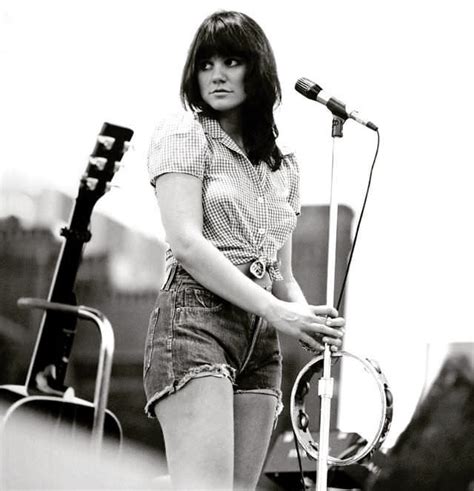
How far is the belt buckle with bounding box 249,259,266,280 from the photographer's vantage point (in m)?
1.67

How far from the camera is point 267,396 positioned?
1.66 metres

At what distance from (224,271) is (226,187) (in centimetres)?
18

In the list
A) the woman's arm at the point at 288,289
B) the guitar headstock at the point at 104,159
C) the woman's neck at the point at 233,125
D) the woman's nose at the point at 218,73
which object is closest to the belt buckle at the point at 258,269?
the woman's arm at the point at 288,289

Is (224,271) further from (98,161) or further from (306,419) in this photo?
(98,161)

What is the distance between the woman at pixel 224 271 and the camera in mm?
1538

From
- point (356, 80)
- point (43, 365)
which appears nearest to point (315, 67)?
point (356, 80)

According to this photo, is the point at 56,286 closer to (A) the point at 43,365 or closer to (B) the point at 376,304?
(A) the point at 43,365

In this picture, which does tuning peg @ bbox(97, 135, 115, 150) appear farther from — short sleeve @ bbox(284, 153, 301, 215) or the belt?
the belt

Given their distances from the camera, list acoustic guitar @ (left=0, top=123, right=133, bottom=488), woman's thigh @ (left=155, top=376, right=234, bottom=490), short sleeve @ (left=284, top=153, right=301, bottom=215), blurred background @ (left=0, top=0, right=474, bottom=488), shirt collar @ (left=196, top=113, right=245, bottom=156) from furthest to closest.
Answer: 1. blurred background @ (left=0, top=0, right=474, bottom=488)
2. acoustic guitar @ (left=0, top=123, right=133, bottom=488)
3. short sleeve @ (left=284, top=153, right=301, bottom=215)
4. shirt collar @ (left=196, top=113, right=245, bottom=156)
5. woman's thigh @ (left=155, top=376, right=234, bottom=490)

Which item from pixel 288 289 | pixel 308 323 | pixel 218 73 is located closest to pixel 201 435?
pixel 308 323

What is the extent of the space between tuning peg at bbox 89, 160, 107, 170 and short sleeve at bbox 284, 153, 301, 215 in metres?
0.52

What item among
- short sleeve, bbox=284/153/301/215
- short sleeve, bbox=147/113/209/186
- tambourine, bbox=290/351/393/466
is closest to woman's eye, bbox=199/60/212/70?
short sleeve, bbox=147/113/209/186

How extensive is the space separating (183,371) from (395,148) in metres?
1.42

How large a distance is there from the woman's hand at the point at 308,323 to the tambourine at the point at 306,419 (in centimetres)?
6
